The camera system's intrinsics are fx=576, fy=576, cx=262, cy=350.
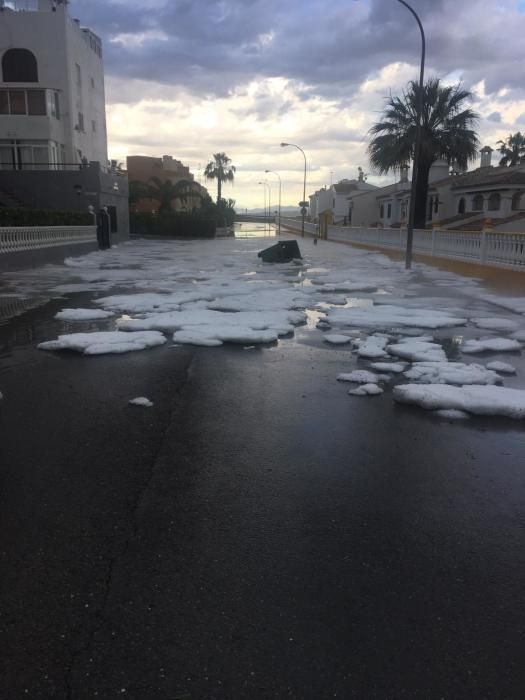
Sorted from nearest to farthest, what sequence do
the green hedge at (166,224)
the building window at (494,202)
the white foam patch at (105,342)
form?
the white foam patch at (105,342) → the building window at (494,202) → the green hedge at (166,224)

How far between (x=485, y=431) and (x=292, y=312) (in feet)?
19.1

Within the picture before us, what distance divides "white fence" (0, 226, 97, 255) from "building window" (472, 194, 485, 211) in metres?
29.3

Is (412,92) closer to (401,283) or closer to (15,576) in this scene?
(401,283)

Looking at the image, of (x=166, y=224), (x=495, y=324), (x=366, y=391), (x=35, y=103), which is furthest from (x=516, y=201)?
(x=366, y=391)

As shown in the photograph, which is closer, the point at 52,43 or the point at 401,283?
the point at 401,283

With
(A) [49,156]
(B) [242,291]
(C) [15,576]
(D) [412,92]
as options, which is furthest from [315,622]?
(A) [49,156]

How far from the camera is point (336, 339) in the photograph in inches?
305

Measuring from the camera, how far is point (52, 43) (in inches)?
1447

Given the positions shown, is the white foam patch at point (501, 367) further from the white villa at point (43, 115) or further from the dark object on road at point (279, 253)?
the white villa at point (43, 115)

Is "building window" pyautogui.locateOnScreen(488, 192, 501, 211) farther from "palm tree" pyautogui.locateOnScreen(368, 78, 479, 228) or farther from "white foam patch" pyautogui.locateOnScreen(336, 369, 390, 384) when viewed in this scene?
"white foam patch" pyautogui.locateOnScreen(336, 369, 390, 384)

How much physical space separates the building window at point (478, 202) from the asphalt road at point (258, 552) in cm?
4176

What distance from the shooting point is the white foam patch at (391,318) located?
905 centimetres

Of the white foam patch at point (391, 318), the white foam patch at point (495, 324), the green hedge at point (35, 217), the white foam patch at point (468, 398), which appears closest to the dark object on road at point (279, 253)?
the green hedge at point (35, 217)

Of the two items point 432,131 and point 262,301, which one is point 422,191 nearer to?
point 432,131
